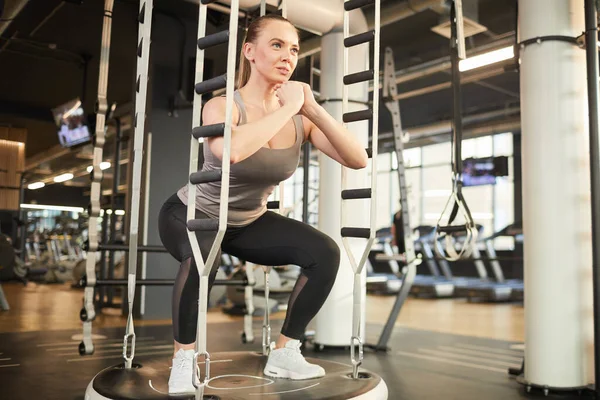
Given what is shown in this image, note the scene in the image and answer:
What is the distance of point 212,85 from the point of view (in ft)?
5.63

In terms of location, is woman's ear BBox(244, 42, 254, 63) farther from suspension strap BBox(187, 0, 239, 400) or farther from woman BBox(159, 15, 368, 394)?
suspension strap BBox(187, 0, 239, 400)

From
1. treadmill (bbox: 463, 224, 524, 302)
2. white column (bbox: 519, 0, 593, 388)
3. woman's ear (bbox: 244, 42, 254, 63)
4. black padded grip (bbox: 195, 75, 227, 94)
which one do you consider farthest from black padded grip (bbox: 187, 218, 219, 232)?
treadmill (bbox: 463, 224, 524, 302)

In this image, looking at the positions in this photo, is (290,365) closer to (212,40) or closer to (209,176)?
(209,176)

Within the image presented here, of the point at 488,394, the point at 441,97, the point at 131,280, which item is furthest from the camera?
the point at 441,97

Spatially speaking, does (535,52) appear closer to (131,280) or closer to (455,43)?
(455,43)

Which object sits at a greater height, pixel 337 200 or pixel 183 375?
pixel 337 200

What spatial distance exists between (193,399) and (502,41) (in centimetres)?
578

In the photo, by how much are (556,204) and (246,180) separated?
1.80 m

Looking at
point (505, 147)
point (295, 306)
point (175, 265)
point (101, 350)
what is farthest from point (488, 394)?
point (505, 147)

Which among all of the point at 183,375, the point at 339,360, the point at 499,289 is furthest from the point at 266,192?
the point at 499,289

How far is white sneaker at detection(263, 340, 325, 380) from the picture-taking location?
2.26 m

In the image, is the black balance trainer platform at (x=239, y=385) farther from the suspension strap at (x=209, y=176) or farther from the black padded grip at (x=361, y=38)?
the black padded grip at (x=361, y=38)

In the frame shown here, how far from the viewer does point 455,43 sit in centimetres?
315

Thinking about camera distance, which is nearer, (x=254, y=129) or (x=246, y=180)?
(x=254, y=129)
